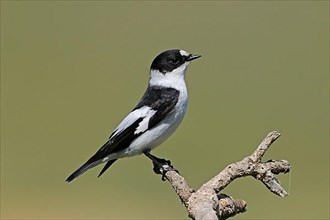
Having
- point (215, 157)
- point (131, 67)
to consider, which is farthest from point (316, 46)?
point (215, 157)

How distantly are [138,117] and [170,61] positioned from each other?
541 mm

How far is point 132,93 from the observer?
39.3 ft

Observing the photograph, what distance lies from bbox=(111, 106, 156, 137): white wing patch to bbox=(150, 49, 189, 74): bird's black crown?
0.42 meters

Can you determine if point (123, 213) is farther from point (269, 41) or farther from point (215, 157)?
point (269, 41)

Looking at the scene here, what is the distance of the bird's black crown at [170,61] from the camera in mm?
4965

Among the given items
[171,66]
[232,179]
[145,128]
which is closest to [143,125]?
[145,128]

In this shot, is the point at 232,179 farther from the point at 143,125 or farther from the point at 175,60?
the point at 175,60

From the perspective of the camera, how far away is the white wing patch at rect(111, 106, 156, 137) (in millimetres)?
4535

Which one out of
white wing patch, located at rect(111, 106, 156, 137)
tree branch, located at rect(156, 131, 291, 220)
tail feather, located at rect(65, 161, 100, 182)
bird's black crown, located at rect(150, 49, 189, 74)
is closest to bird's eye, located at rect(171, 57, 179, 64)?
bird's black crown, located at rect(150, 49, 189, 74)

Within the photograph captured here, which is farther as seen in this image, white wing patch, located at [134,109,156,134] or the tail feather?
white wing patch, located at [134,109,156,134]

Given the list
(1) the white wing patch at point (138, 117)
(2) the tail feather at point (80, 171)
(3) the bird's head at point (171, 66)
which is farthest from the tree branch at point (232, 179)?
(3) the bird's head at point (171, 66)

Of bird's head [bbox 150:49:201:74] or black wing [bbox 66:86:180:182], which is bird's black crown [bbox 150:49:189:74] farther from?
black wing [bbox 66:86:180:182]

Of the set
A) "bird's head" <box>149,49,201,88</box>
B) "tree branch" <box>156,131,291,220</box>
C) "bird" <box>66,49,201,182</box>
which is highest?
"bird's head" <box>149,49,201,88</box>

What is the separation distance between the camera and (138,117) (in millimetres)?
4559
